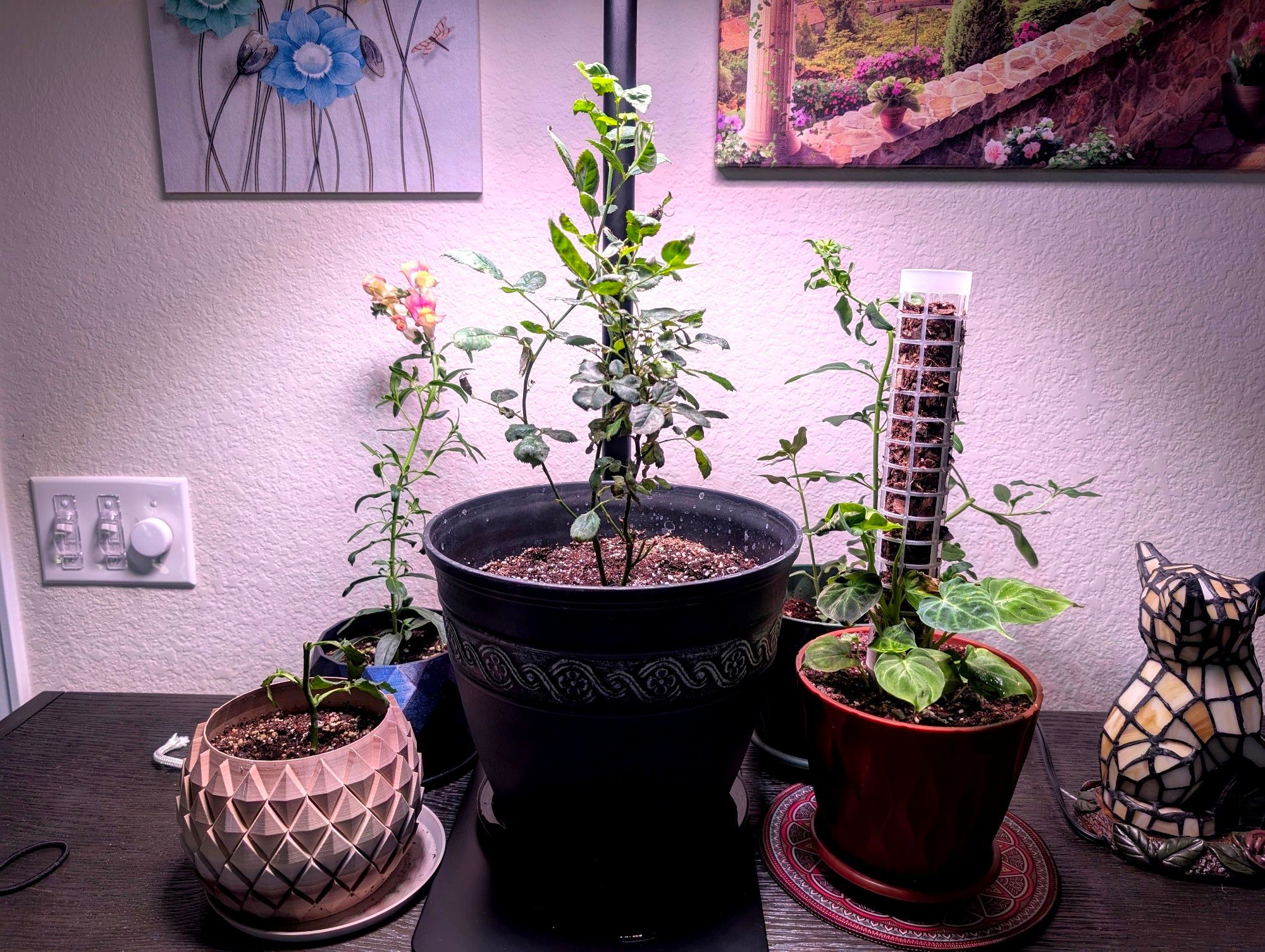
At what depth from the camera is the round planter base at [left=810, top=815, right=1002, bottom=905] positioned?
65 centimetres

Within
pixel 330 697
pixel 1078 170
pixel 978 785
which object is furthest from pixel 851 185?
pixel 330 697

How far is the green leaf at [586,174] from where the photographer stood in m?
0.62

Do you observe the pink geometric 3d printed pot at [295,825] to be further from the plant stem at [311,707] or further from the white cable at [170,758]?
the white cable at [170,758]

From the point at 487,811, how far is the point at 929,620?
450 millimetres

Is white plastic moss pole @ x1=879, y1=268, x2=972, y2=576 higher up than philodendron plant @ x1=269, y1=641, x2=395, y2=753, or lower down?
higher up

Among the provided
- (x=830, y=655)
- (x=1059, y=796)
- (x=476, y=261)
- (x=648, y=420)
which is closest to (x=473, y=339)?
(x=476, y=261)

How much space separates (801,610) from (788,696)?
0.09 meters

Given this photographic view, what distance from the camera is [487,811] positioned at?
2.54ft

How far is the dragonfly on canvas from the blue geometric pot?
0.63 metres

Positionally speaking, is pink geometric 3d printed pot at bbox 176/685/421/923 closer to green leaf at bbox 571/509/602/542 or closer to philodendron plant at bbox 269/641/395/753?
philodendron plant at bbox 269/641/395/753

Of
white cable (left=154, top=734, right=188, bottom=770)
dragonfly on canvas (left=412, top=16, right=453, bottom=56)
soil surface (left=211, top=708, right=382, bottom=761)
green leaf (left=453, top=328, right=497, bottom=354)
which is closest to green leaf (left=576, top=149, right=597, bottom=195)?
green leaf (left=453, top=328, right=497, bottom=354)

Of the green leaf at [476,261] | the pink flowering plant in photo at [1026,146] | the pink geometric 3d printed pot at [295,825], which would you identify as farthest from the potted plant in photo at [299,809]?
the pink flowering plant in photo at [1026,146]

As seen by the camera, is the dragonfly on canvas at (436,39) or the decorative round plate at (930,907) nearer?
the decorative round plate at (930,907)

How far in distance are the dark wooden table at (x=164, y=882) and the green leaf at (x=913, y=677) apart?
210 mm
